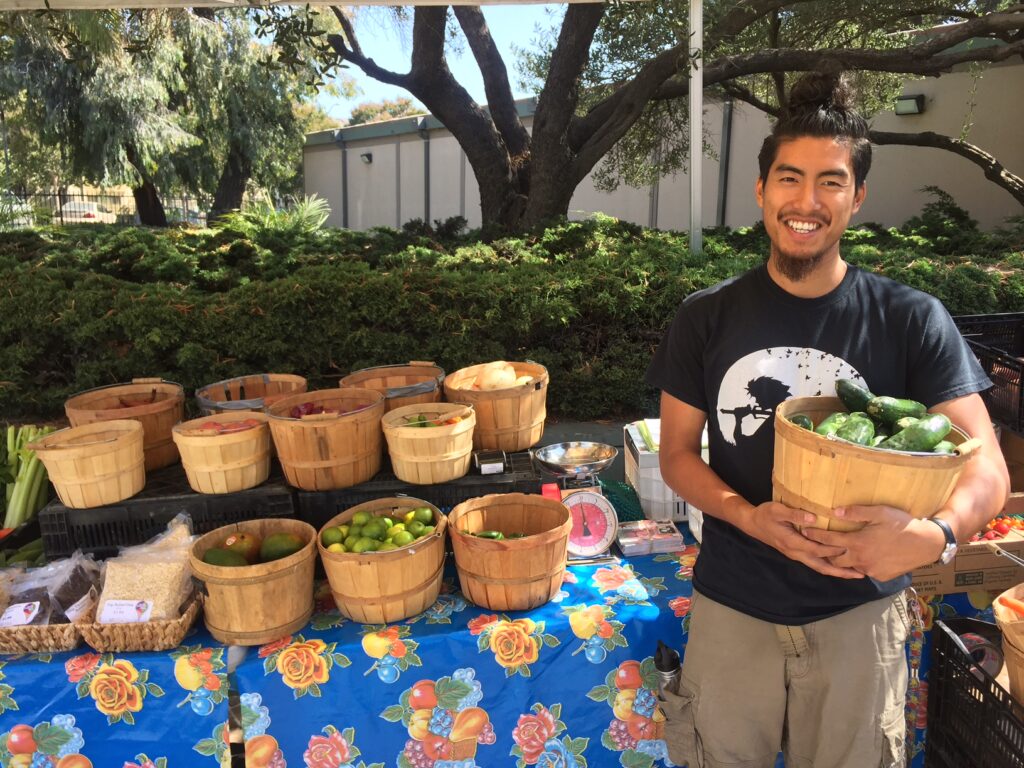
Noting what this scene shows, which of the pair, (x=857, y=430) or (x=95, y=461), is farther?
(x=95, y=461)

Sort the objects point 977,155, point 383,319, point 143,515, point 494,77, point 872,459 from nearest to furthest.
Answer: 1. point 872,459
2. point 143,515
3. point 383,319
4. point 494,77
5. point 977,155

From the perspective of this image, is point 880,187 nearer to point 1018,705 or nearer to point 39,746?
point 1018,705

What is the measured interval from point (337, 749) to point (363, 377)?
167cm

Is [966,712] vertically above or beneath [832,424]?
beneath

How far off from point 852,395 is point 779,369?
22 centimetres

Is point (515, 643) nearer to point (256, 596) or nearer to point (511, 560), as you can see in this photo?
point (511, 560)

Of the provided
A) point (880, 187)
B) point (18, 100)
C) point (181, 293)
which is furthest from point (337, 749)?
point (18, 100)

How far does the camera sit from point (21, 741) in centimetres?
227

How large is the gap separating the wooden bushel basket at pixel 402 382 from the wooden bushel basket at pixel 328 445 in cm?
21

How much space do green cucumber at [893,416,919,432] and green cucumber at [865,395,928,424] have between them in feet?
0.05

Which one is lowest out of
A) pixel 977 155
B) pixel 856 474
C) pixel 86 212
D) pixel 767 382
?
pixel 856 474

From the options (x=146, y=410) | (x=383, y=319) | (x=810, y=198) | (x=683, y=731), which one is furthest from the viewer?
(x=383, y=319)

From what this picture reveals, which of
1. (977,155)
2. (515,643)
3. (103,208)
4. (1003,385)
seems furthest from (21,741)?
(103,208)

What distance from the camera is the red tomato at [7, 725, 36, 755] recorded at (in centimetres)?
226
